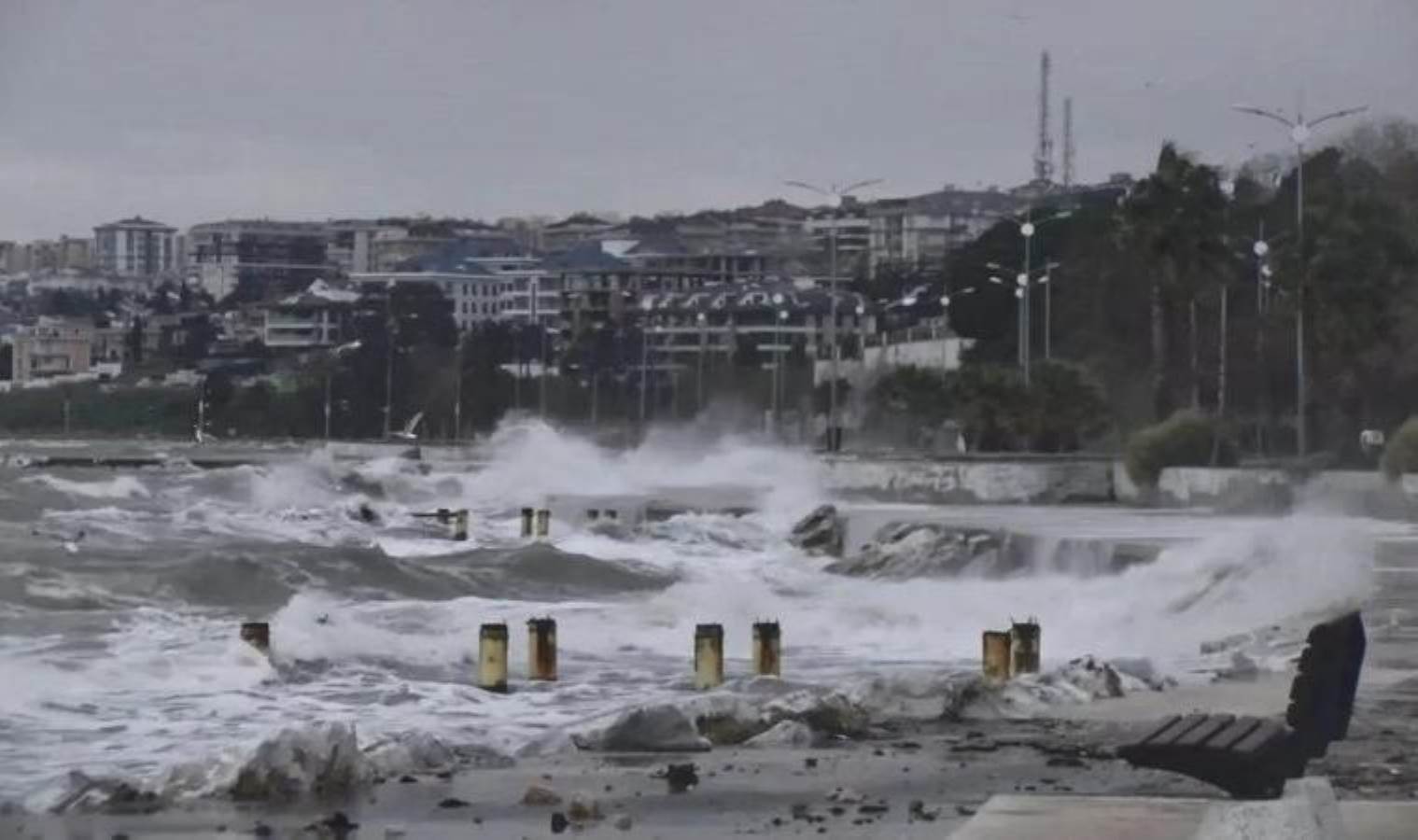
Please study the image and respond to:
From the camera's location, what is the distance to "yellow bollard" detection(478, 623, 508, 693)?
61.3 feet

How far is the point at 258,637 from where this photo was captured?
2036cm

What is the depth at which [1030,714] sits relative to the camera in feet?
53.9

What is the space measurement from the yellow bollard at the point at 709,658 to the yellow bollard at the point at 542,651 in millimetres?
1205

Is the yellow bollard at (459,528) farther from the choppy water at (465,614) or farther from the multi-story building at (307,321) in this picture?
the multi-story building at (307,321)

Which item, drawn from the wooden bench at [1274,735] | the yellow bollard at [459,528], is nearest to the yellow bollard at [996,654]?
the wooden bench at [1274,735]

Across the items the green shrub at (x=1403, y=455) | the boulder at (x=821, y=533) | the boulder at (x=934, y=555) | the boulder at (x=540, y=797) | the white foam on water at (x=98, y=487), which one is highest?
the green shrub at (x=1403, y=455)

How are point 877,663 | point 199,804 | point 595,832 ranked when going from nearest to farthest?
1. point 595,832
2. point 199,804
3. point 877,663

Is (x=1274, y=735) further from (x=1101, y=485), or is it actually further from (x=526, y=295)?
(x=526, y=295)

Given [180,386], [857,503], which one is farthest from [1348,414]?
[180,386]

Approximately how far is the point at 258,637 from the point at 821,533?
79.6 ft

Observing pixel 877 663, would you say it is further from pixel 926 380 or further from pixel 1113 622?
pixel 926 380

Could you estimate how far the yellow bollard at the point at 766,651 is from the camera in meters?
19.9

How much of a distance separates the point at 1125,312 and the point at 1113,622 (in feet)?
188

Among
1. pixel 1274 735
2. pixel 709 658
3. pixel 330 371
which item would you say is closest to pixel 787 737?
pixel 709 658
